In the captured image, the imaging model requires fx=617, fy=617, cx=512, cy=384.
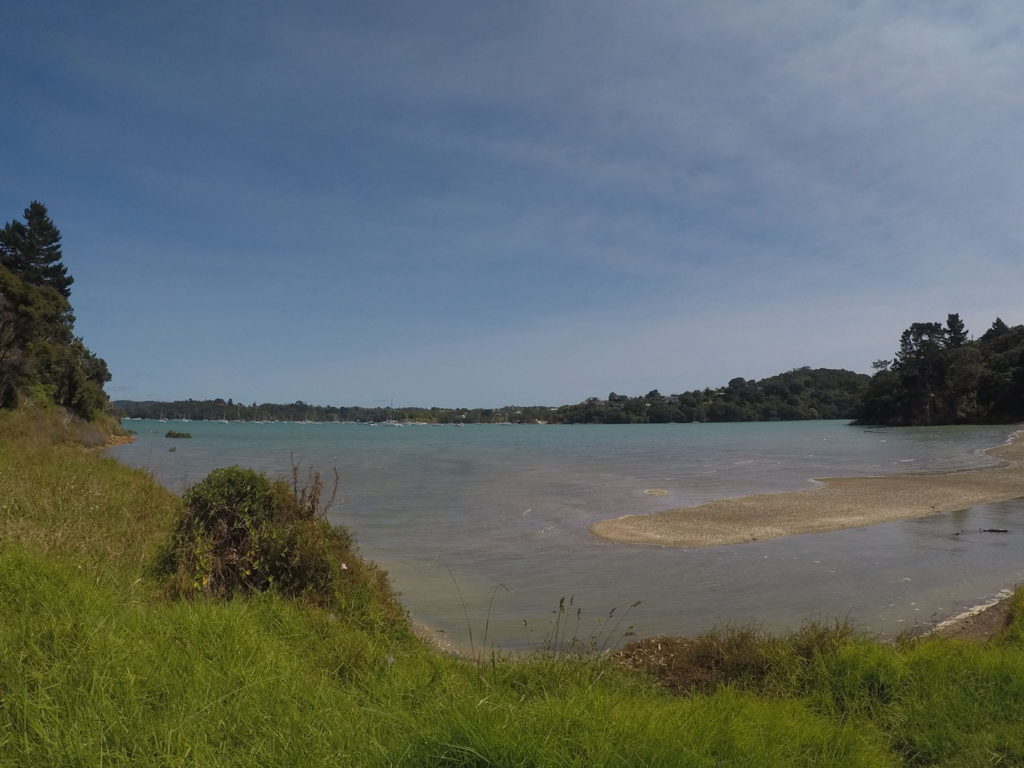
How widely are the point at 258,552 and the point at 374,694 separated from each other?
12.6ft

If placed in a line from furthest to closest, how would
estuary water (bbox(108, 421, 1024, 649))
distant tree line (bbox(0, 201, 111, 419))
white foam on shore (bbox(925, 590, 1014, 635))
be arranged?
distant tree line (bbox(0, 201, 111, 419)), estuary water (bbox(108, 421, 1024, 649)), white foam on shore (bbox(925, 590, 1014, 635))

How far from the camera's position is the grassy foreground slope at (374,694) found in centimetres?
300

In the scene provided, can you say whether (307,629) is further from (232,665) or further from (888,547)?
(888,547)

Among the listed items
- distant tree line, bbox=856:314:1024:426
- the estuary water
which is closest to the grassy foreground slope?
the estuary water

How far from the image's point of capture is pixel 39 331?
36000 mm

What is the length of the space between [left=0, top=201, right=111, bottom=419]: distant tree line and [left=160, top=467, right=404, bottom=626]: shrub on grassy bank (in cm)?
3047

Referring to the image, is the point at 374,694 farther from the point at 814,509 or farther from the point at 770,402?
the point at 770,402

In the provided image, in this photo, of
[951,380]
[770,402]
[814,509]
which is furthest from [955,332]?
[814,509]

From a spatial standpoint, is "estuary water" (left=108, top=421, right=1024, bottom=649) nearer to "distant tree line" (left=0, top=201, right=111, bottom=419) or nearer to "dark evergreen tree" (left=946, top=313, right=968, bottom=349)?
"distant tree line" (left=0, top=201, right=111, bottom=419)

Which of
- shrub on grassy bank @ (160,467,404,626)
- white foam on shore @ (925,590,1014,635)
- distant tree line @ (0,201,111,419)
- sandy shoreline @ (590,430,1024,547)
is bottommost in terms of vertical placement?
sandy shoreline @ (590,430,1024,547)

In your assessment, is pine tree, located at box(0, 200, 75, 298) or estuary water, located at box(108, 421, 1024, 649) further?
pine tree, located at box(0, 200, 75, 298)

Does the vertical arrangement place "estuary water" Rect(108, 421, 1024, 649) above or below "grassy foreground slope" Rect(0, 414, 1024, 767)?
below

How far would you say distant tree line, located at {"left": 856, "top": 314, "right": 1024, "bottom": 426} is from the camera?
9025 cm

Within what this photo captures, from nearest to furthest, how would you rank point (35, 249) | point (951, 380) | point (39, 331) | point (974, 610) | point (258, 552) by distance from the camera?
1. point (258, 552)
2. point (974, 610)
3. point (39, 331)
4. point (35, 249)
5. point (951, 380)
